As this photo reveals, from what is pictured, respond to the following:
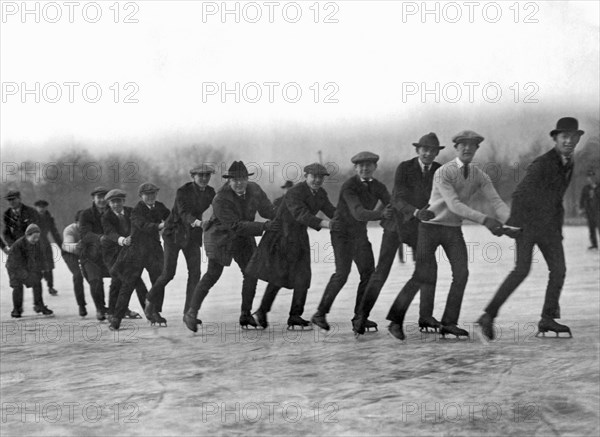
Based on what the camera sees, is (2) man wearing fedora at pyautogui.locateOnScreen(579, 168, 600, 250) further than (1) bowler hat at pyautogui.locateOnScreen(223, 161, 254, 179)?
No

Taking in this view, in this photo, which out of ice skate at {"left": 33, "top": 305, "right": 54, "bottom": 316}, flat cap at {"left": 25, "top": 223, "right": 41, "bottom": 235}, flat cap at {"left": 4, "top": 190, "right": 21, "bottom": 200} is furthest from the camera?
ice skate at {"left": 33, "top": 305, "right": 54, "bottom": 316}

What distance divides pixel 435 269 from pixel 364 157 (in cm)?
80

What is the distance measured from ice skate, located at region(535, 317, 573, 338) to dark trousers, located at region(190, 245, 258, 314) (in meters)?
1.83

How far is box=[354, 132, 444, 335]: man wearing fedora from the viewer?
16.3 ft

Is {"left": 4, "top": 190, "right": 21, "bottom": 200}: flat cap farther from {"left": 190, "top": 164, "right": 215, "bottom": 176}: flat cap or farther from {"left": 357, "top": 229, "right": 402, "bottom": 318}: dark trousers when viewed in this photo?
{"left": 357, "top": 229, "right": 402, "bottom": 318}: dark trousers

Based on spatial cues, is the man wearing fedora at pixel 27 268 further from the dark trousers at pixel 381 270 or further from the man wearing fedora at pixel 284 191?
the dark trousers at pixel 381 270

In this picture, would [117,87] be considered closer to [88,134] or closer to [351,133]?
[88,134]

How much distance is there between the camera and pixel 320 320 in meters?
5.43

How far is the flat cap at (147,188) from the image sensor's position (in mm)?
5555

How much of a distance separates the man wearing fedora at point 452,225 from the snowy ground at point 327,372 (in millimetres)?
67

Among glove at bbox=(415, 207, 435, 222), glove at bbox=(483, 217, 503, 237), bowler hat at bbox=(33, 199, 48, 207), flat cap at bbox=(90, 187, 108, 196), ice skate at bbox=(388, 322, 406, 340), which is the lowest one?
ice skate at bbox=(388, 322, 406, 340)

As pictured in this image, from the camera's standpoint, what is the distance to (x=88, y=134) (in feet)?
18.7

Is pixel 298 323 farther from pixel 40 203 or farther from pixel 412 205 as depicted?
pixel 40 203

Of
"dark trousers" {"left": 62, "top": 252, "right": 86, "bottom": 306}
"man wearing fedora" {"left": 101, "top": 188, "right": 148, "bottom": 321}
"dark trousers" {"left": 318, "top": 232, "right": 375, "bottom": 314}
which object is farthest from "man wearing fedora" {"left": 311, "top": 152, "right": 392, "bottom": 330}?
"dark trousers" {"left": 62, "top": 252, "right": 86, "bottom": 306}
